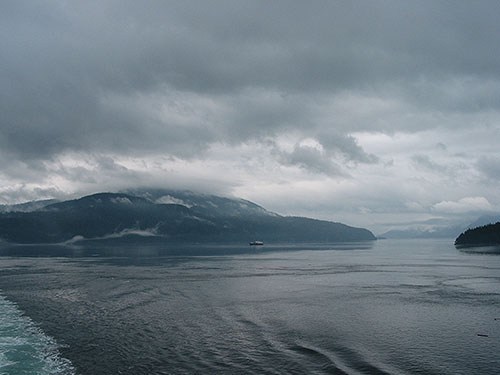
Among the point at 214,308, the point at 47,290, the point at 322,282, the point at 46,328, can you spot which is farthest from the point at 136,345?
the point at 322,282

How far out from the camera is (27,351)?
42.5m

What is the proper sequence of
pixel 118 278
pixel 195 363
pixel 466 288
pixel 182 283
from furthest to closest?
pixel 118 278, pixel 182 283, pixel 466 288, pixel 195 363

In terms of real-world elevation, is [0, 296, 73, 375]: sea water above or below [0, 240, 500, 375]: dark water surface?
below

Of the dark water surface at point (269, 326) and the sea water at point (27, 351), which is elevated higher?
the dark water surface at point (269, 326)

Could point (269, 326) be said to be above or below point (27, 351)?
above

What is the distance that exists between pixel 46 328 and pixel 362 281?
238ft

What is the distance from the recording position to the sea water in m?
37.3

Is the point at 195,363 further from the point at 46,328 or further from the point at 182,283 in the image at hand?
the point at 182,283

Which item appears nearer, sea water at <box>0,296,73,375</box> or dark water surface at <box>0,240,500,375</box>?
sea water at <box>0,296,73,375</box>

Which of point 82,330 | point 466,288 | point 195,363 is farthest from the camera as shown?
point 466,288

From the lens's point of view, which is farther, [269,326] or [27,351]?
[269,326]

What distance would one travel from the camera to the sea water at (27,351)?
37.3 m

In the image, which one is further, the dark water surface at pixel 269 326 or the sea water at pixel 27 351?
the dark water surface at pixel 269 326

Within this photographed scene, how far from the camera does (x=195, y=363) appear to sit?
3800 centimetres
